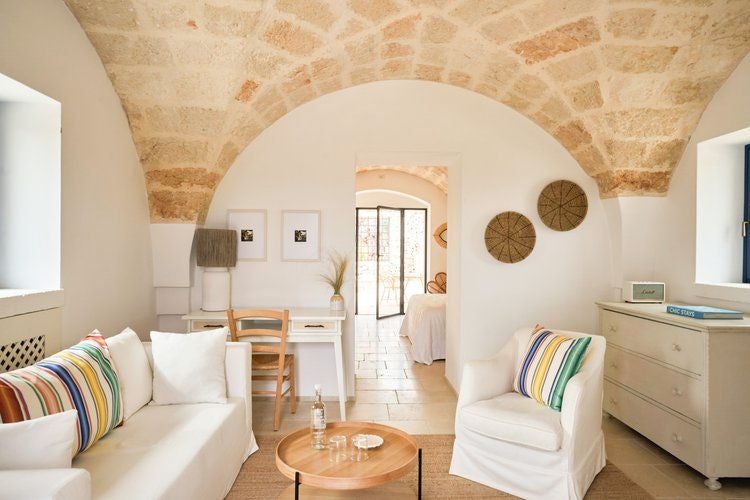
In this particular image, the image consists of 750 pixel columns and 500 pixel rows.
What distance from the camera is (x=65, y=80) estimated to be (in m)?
2.81

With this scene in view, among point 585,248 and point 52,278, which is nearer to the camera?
point 52,278

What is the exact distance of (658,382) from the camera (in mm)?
3221

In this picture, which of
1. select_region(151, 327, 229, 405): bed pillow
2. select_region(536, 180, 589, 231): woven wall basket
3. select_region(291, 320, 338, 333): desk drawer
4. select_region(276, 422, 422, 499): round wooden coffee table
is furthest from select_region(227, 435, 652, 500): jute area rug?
select_region(536, 180, 589, 231): woven wall basket

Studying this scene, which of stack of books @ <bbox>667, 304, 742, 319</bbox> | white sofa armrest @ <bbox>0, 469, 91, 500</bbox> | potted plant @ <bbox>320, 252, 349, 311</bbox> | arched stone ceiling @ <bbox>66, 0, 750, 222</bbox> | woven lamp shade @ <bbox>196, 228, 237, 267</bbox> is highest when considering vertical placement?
arched stone ceiling @ <bbox>66, 0, 750, 222</bbox>

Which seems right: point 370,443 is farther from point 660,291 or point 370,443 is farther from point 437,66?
point 437,66

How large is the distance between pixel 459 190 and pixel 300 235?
4.86ft

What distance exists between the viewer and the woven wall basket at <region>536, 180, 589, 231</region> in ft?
14.4

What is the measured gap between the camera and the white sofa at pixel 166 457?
4.99ft

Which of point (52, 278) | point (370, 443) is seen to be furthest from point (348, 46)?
point (370, 443)

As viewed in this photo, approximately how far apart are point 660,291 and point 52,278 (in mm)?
4157

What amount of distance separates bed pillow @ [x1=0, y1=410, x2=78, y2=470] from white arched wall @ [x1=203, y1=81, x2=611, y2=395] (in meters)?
2.75

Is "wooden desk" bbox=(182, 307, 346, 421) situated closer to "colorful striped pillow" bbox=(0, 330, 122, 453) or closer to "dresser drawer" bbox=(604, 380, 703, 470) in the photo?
"colorful striped pillow" bbox=(0, 330, 122, 453)

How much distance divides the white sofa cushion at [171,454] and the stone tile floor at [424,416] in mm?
1013

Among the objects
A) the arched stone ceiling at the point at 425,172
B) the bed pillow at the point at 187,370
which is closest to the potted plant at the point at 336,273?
the bed pillow at the point at 187,370
